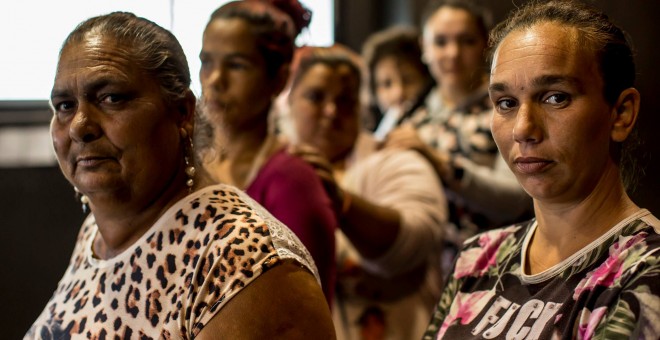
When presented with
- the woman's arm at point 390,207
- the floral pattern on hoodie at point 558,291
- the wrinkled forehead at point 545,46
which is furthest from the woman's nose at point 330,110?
the wrinkled forehead at point 545,46

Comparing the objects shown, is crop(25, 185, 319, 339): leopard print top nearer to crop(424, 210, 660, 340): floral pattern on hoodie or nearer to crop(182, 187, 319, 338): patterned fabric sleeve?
crop(182, 187, 319, 338): patterned fabric sleeve

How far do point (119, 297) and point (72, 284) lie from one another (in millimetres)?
186

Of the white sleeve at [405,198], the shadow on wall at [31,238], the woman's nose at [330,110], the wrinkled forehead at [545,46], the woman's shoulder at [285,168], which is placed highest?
the wrinkled forehead at [545,46]

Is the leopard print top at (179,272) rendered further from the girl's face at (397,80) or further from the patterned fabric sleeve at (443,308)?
the girl's face at (397,80)

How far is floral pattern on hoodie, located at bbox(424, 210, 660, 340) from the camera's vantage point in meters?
1.25

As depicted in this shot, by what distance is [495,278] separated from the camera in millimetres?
1592

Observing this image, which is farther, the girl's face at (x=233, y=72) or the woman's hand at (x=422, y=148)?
the woman's hand at (x=422, y=148)

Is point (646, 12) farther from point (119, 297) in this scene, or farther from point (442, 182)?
point (119, 297)

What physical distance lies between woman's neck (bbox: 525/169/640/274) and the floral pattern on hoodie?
23mm

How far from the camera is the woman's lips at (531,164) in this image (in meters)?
1.42

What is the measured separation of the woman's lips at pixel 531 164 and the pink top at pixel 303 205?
0.62 m

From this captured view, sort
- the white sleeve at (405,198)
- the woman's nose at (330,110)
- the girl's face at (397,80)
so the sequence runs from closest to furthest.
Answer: the white sleeve at (405,198)
the woman's nose at (330,110)
the girl's face at (397,80)

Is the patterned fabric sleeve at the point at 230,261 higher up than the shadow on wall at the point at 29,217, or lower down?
higher up

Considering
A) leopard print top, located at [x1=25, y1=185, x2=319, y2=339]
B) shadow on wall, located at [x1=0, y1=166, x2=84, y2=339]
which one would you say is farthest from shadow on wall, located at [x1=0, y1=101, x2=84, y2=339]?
leopard print top, located at [x1=25, y1=185, x2=319, y2=339]
